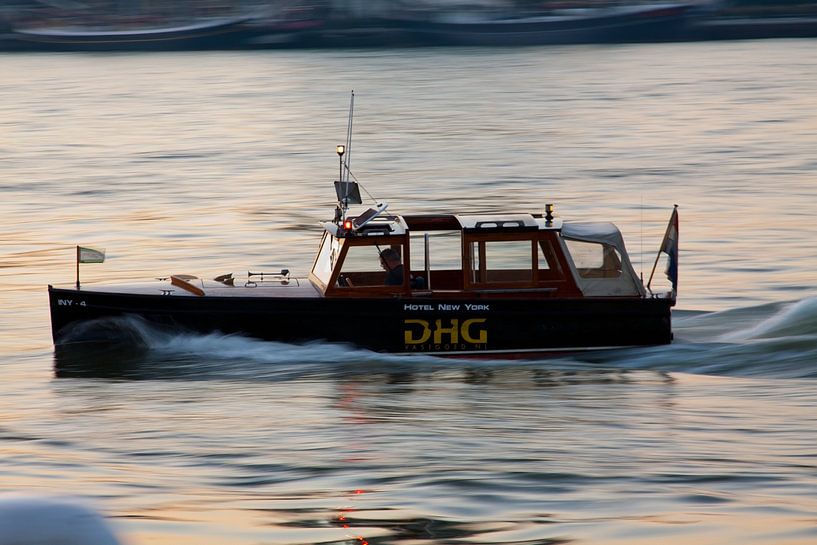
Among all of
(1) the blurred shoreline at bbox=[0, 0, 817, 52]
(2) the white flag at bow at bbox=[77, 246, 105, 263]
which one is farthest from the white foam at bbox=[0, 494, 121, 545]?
(1) the blurred shoreline at bbox=[0, 0, 817, 52]

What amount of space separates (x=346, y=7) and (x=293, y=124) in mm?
51989

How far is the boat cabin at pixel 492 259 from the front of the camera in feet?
49.1

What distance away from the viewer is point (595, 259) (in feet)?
50.5

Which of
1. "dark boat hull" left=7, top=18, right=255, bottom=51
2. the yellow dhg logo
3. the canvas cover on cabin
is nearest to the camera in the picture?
the yellow dhg logo

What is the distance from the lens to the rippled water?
31.7ft

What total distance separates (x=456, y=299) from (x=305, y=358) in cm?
188

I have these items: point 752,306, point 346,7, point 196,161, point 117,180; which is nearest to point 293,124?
point 196,161

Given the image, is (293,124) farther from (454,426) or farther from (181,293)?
(454,426)

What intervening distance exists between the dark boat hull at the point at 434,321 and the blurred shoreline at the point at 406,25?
8754 centimetres

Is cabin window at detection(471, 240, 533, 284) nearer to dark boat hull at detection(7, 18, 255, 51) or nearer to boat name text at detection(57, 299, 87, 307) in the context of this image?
boat name text at detection(57, 299, 87, 307)

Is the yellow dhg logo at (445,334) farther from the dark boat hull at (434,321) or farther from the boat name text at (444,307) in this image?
the boat name text at (444,307)

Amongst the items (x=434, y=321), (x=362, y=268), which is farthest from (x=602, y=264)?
(x=362, y=268)

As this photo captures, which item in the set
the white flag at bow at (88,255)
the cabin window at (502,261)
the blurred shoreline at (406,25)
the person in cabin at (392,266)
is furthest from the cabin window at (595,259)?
the blurred shoreline at (406,25)

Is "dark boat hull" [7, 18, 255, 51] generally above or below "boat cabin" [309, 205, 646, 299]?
above
